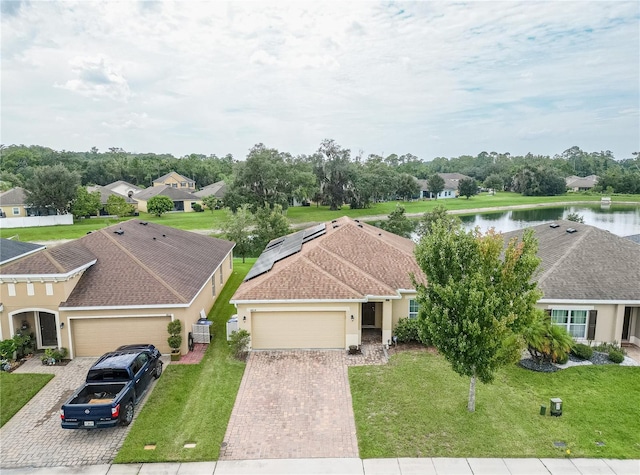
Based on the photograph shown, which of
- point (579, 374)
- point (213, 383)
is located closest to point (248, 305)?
point (213, 383)

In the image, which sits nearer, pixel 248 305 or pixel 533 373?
pixel 533 373

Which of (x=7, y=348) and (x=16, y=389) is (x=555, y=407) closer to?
(x=16, y=389)

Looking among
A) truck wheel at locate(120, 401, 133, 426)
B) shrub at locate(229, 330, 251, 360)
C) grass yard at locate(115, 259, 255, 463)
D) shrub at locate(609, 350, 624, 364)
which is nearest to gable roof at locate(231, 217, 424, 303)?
shrub at locate(229, 330, 251, 360)

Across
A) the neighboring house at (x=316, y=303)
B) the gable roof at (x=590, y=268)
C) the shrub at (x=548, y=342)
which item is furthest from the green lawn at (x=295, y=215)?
the shrub at (x=548, y=342)

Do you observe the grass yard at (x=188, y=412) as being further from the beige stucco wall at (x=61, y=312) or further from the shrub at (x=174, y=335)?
the beige stucco wall at (x=61, y=312)

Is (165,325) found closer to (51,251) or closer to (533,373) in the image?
(51,251)

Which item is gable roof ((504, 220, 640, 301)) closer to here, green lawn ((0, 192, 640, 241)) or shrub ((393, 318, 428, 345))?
shrub ((393, 318, 428, 345))
